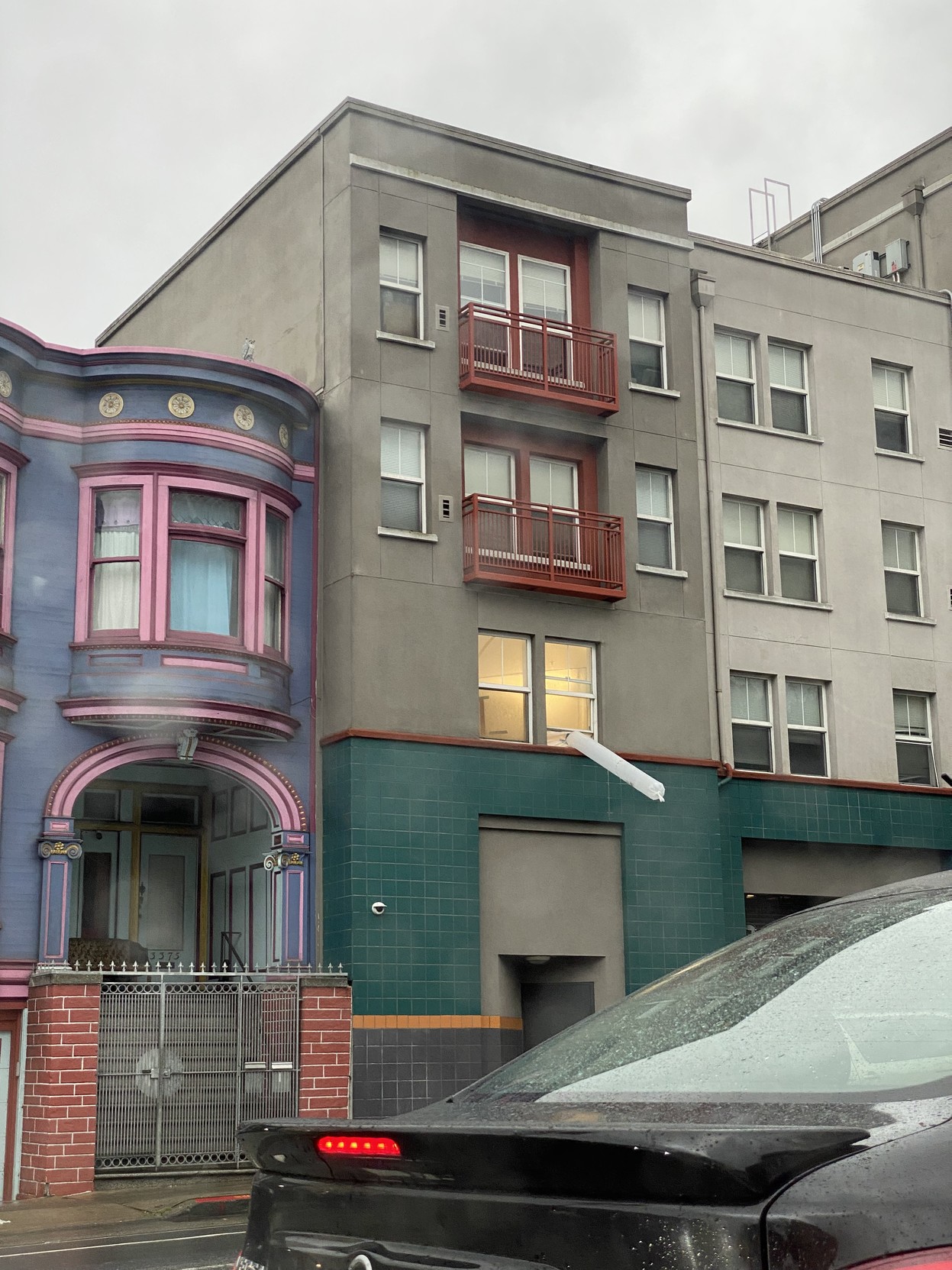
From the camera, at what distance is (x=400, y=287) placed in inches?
941

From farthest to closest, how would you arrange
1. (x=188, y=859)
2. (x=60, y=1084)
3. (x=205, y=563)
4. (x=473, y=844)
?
(x=188, y=859)
(x=473, y=844)
(x=205, y=563)
(x=60, y=1084)

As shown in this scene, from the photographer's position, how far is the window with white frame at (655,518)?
25391 millimetres

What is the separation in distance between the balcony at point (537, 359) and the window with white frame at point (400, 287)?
30.5 inches

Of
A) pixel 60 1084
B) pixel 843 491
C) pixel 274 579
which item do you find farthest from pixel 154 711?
pixel 843 491

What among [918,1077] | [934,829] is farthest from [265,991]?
[918,1077]

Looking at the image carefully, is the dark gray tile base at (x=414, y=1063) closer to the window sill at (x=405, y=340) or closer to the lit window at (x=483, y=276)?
the window sill at (x=405, y=340)

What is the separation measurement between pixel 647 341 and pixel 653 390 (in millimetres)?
992

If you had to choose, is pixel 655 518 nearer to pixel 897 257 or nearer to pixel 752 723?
pixel 752 723

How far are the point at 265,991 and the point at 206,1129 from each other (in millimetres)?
2015

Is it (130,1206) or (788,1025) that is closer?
(788,1025)

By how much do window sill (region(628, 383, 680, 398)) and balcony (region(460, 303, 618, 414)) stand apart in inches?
15.4

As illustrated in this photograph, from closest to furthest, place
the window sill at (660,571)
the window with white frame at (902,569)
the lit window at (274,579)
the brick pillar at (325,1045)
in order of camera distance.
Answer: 1. the brick pillar at (325,1045)
2. the lit window at (274,579)
3. the window sill at (660,571)
4. the window with white frame at (902,569)

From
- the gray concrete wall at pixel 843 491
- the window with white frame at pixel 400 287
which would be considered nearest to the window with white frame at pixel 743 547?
the gray concrete wall at pixel 843 491

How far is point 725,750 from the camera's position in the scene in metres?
25.3
